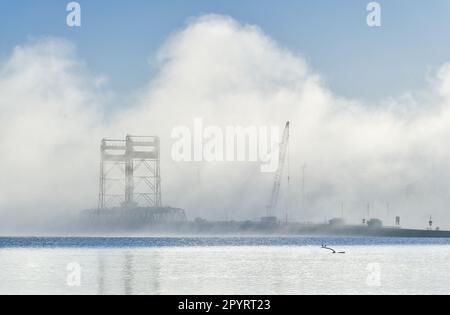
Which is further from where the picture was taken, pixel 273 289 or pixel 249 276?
pixel 249 276

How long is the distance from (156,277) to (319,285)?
15.2m

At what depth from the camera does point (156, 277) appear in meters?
71.8

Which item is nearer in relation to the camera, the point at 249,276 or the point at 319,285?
the point at 319,285

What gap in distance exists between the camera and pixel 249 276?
73688 millimetres
